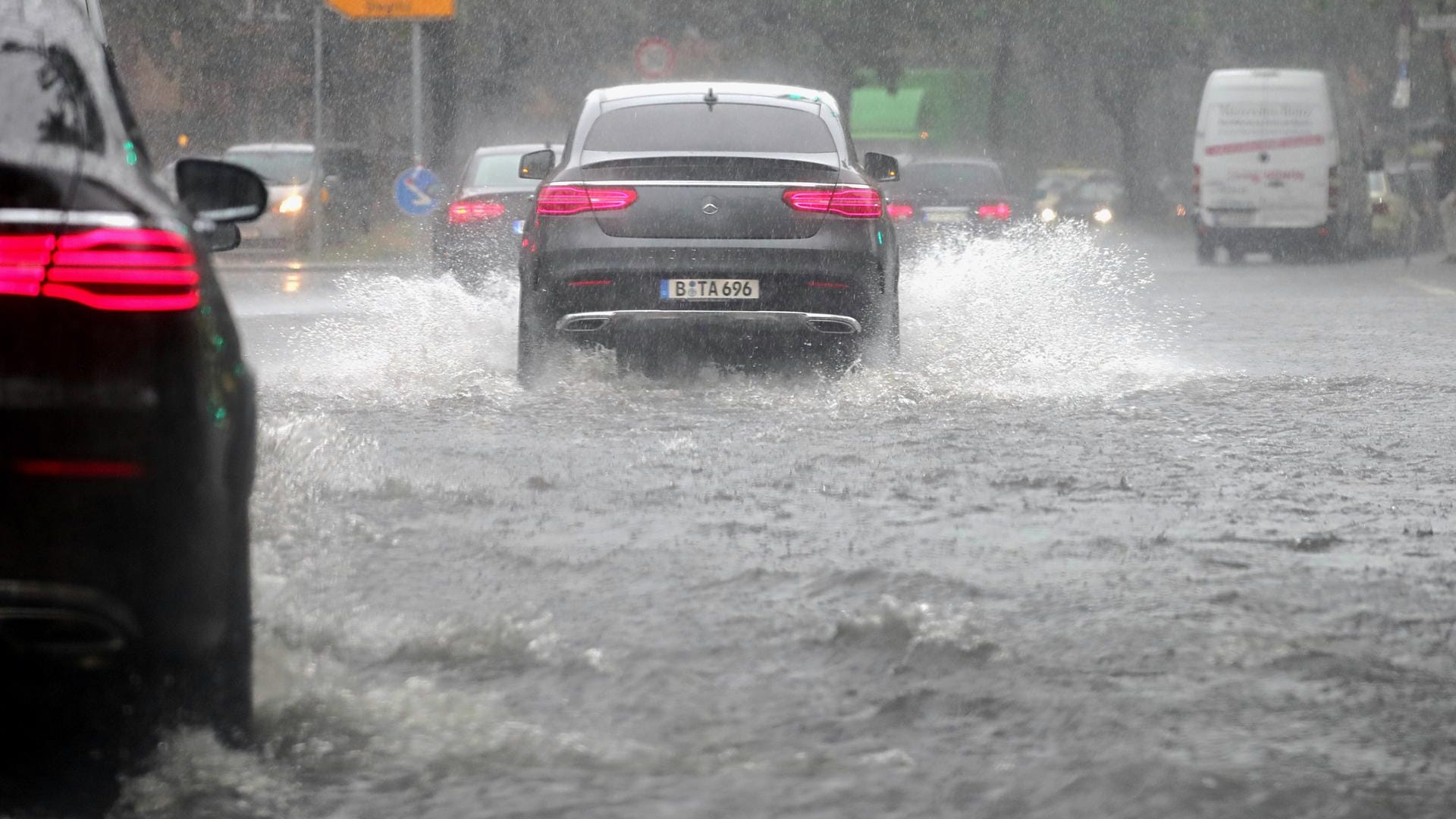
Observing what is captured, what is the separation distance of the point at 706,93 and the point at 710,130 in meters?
0.35

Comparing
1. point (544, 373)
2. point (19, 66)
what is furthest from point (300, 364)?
point (19, 66)

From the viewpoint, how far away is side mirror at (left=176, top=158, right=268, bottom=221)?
5.14 meters

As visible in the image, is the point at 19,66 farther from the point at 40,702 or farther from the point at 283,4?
the point at 283,4

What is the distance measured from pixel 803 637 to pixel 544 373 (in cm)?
636

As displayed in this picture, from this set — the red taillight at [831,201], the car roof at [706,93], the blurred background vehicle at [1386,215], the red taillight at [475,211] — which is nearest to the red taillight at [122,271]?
the red taillight at [831,201]

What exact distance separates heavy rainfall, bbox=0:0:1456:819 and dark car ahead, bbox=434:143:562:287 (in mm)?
48

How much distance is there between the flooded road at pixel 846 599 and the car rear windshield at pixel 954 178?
54.4ft

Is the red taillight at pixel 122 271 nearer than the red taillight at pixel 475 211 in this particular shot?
Yes

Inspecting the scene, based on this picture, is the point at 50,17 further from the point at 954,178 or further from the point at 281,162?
the point at 281,162

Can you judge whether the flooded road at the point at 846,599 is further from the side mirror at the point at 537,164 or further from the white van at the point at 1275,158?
the white van at the point at 1275,158

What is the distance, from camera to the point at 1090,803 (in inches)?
168

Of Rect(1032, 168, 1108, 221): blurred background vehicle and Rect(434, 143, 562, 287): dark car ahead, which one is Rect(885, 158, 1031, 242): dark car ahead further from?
Rect(1032, 168, 1108, 221): blurred background vehicle

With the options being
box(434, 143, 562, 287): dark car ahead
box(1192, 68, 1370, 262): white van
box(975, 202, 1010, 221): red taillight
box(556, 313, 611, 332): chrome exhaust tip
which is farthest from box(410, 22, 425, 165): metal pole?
box(556, 313, 611, 332): chrome exhaust tip

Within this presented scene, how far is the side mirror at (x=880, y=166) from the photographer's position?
43.2 feet
